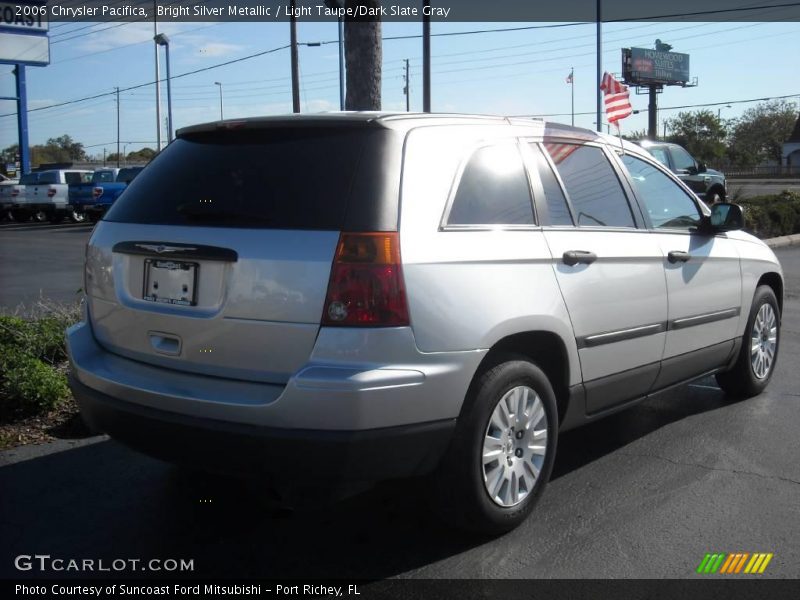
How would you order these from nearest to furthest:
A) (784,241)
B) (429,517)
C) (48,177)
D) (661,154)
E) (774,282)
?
(429,517) < (774,282) < (784,241) < (661,154) < (48,177)

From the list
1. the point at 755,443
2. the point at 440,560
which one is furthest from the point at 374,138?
the point at 755,443

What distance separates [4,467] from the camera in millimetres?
4688

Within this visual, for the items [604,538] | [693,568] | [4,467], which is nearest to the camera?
[693,568]

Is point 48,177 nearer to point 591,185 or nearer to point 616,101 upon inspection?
point 616,101

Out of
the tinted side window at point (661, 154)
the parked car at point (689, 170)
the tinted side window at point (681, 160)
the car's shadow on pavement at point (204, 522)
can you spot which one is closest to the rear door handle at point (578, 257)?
the car's shadow on pavement at point (204, 522)

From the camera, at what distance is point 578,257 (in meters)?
4.17

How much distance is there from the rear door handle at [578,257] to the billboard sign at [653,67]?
257ft

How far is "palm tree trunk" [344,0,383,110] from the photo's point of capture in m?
8.74

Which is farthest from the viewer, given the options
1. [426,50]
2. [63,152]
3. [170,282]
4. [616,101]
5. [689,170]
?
[63,152]

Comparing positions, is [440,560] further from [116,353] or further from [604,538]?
[116,353]

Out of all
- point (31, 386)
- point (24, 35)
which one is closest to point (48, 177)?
point (24, 35)

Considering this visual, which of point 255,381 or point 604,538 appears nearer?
point 255,381

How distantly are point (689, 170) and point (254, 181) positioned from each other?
663 inches

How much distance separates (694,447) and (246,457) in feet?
9.69
